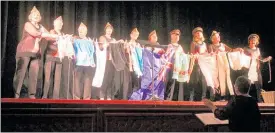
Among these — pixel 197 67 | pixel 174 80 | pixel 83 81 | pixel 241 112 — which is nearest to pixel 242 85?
pixel 241 112

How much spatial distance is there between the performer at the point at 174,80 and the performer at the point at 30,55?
2231mm

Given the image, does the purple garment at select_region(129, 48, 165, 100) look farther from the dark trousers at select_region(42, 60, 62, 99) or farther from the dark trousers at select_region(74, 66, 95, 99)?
the dark trousers at select_region(42, 60, 62, 99)

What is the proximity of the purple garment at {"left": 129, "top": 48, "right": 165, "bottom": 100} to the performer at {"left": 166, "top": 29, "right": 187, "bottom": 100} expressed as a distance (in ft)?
0.69

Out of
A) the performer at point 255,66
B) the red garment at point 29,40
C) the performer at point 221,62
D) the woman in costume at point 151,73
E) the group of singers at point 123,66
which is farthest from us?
the performer at point 255,66

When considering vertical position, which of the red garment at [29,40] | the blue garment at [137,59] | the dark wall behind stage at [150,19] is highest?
the dark wall behind stage at [150,19]

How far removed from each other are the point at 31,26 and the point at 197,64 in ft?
10.4

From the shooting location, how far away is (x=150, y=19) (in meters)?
7.85

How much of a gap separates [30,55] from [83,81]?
108 cm

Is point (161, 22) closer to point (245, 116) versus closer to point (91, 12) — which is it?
point (91, 12)

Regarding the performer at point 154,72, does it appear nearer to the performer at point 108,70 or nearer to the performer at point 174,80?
the performer at point 174,80

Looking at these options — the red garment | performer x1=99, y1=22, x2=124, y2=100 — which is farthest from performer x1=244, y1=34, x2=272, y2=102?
the red garment

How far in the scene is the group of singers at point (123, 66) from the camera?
5867 mm

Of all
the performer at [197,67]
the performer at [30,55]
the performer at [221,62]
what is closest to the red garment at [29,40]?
the performer at [30,55]

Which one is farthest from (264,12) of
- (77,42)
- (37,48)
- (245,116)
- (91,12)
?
(245,116)
